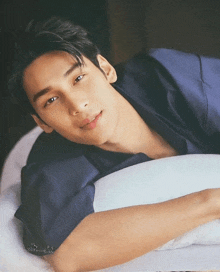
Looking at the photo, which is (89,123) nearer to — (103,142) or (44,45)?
(103,142)

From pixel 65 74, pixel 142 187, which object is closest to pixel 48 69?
pixel 65 74

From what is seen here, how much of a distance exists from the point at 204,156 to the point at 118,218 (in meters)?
0.17

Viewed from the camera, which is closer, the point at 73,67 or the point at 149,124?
the point at 73,67

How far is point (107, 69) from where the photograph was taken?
2.03ft

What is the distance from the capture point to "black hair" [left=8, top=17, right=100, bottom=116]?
529 mm

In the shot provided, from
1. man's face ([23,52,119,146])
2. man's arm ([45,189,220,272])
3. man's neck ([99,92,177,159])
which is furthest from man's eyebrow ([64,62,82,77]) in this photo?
man's arm ([45,189,220,272])

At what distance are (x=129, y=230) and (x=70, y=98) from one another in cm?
23

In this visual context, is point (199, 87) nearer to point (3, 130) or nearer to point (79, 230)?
point (79, 230)

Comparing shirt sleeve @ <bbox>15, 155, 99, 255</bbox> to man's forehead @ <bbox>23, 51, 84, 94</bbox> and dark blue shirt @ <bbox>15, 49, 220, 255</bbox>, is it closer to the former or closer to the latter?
dark blue shirt @ <bbox>15, 49, 220, 255</bbox>

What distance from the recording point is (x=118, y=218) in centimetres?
42

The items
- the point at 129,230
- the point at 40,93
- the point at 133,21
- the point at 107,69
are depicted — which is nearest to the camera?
the point at 129,230

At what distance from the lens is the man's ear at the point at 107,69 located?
2.00ft

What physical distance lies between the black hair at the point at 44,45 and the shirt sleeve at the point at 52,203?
5.8 inches

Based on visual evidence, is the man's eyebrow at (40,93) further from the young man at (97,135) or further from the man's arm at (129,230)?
the man's arm at (129,230)
